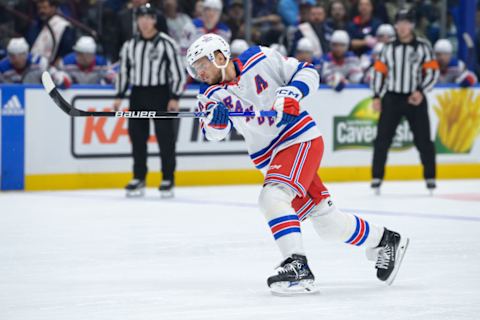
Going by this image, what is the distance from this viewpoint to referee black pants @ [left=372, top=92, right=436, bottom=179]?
952 cm

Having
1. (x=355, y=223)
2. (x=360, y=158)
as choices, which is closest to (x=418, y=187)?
(x=360, y=158)

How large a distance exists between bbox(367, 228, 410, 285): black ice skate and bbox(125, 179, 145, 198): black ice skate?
14.4 feet

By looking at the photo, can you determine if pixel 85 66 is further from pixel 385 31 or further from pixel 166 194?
pixel 385 31

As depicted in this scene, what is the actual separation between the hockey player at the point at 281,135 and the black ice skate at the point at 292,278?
0.01m

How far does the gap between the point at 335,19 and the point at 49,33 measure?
338 centimetres

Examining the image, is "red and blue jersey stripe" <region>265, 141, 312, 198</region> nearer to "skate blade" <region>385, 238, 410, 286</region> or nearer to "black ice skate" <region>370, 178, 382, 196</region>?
"skate blade" <region>385, 238, 410, 286</region>

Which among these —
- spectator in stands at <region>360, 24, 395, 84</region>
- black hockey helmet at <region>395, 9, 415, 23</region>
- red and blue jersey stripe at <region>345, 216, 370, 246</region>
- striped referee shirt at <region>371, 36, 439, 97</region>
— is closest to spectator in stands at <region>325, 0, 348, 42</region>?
spectator in stands at <region>360, 24, 395, 84</region>

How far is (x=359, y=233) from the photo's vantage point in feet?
15.4

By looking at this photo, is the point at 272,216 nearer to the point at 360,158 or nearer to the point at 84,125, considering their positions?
the point at 84,125

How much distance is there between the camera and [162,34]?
8984 millimetres

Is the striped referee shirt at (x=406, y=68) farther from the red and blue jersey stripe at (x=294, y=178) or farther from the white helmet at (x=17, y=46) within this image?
the red and blue jersey stripe at (x=294, y=178)

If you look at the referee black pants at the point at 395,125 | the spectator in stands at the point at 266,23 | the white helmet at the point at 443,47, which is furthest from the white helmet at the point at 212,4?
the white helmet at the point at 443,47

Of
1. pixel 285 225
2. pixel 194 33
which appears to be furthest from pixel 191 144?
pixel 285 225

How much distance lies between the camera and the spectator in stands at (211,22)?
10391mm
